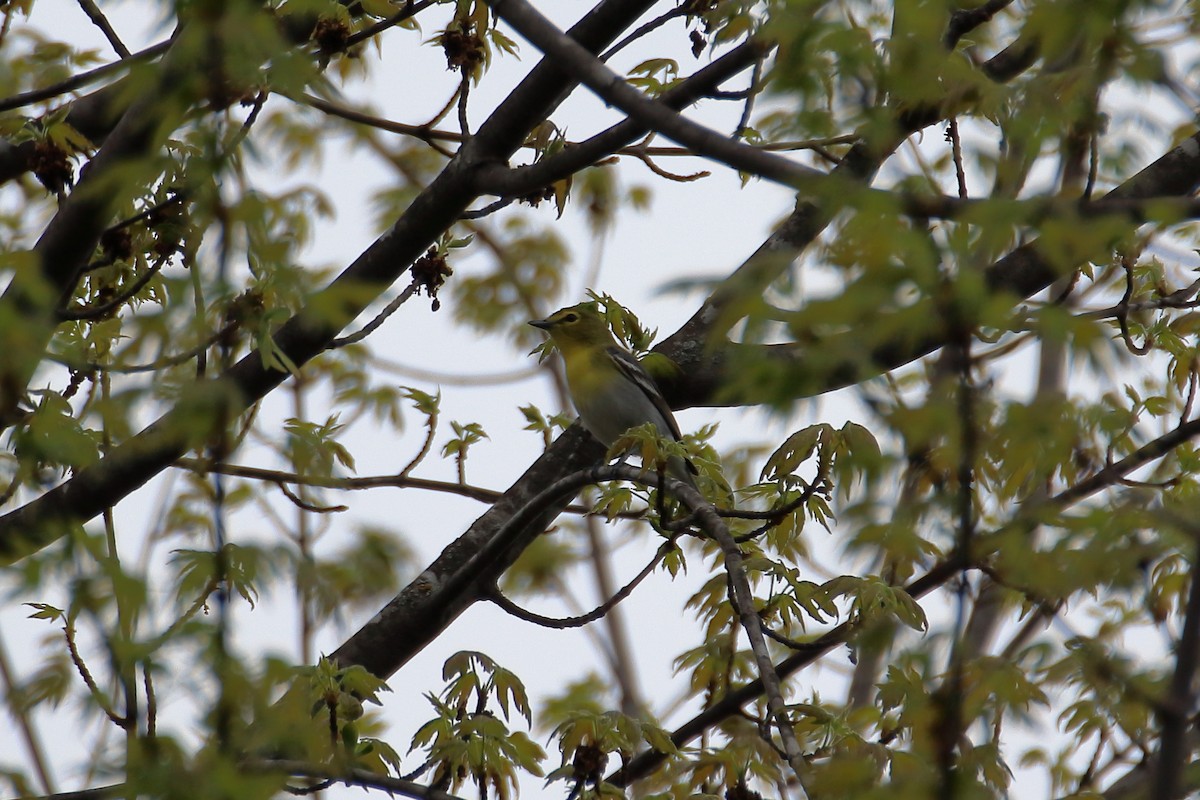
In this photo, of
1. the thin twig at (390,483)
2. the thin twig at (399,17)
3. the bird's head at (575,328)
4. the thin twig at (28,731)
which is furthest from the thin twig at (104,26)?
the bird's head at (575,328)

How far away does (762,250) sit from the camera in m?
5.15

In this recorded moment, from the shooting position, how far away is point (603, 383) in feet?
24.1

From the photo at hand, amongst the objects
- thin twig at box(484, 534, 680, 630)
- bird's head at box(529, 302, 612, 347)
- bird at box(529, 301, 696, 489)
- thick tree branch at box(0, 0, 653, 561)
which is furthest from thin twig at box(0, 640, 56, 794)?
bird's head at box(529, 302, 612, 347)

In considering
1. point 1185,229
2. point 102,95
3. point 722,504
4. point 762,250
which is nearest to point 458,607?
point 722,504

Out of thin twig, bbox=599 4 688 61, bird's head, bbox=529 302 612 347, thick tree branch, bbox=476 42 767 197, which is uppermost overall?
bird's head, bbox=529 302 612 347

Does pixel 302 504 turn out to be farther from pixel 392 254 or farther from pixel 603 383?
pixel 603 383

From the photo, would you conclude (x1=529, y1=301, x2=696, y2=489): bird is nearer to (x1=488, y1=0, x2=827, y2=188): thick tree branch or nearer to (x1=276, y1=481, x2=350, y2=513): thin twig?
(x1=276, y1=481, x2=350, y2=513): thin twig

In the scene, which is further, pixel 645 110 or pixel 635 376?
pixel 635 376

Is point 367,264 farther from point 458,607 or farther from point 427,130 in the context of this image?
point 458,607

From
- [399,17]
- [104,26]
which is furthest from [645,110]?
[104,26]

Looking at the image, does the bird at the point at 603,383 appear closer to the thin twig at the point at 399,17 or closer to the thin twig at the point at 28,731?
the thin twig at the point at 399,17

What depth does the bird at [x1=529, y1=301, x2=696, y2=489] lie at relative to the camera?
6841mm

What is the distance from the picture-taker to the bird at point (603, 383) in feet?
22.4

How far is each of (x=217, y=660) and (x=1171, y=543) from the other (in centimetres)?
197
